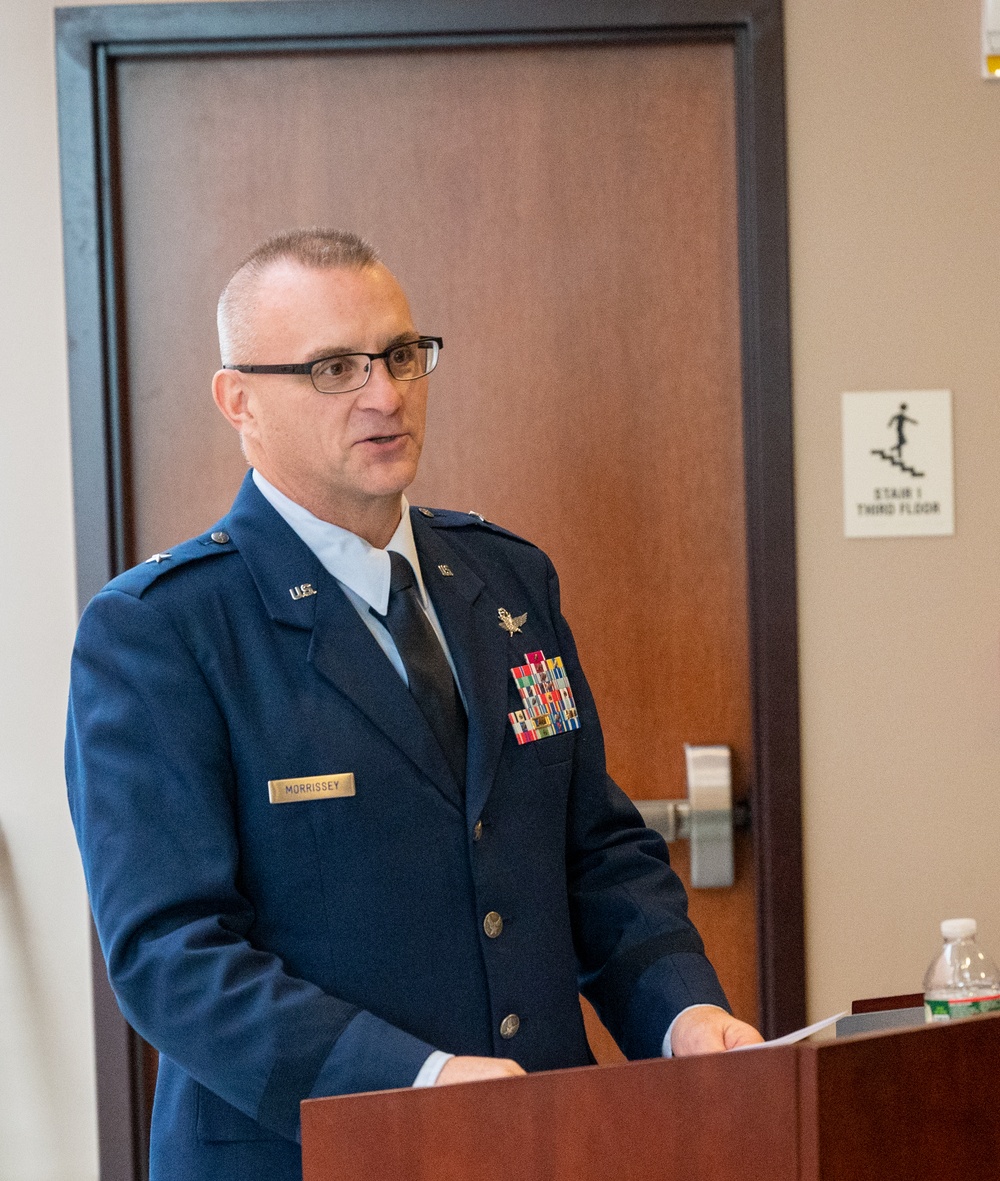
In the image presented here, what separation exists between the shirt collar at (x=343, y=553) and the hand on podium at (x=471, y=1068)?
19.0 inches

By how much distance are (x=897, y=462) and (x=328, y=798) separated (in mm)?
1328

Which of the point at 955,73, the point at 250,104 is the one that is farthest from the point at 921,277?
the point at 250,104

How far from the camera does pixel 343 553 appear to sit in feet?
4.51

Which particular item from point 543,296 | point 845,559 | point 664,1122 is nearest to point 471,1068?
point 664,1122

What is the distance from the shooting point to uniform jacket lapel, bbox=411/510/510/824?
1.34 metres

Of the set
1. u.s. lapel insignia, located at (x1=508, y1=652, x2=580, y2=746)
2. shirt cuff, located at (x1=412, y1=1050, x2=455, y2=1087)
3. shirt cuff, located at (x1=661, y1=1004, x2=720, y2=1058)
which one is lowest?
shirt cuff, located at (x1=661, y1=1004, x2=720, y2=1058)

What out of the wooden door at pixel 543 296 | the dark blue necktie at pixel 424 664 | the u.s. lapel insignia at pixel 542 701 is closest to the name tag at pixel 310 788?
the dark blue necktie at pixel 424 664

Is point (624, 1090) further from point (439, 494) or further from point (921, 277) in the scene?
point (921, 277)

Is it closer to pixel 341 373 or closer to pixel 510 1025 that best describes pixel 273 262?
pixel 341 373

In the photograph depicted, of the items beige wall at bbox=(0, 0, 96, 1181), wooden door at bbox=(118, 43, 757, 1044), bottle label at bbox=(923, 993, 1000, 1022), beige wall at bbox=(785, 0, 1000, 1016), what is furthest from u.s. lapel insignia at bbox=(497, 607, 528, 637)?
beige wall at bbox=(0, 0, 96, 1181)

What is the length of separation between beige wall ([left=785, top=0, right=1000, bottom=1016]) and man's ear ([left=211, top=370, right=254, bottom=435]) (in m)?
1.12

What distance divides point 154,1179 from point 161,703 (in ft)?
1.63

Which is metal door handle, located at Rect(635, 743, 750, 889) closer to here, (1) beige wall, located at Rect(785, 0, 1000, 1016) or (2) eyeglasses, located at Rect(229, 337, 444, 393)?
(1) beige wall, located at Rect(785, 0, 1000, 1016)

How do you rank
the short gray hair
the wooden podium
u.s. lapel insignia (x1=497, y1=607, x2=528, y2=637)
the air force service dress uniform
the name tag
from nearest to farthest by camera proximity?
the wooden podium < the air force service dress uniform < the name tag < the short gray hair < u.s. lapel insignia (x1=497, y1=607, x2=528, y2=637)
